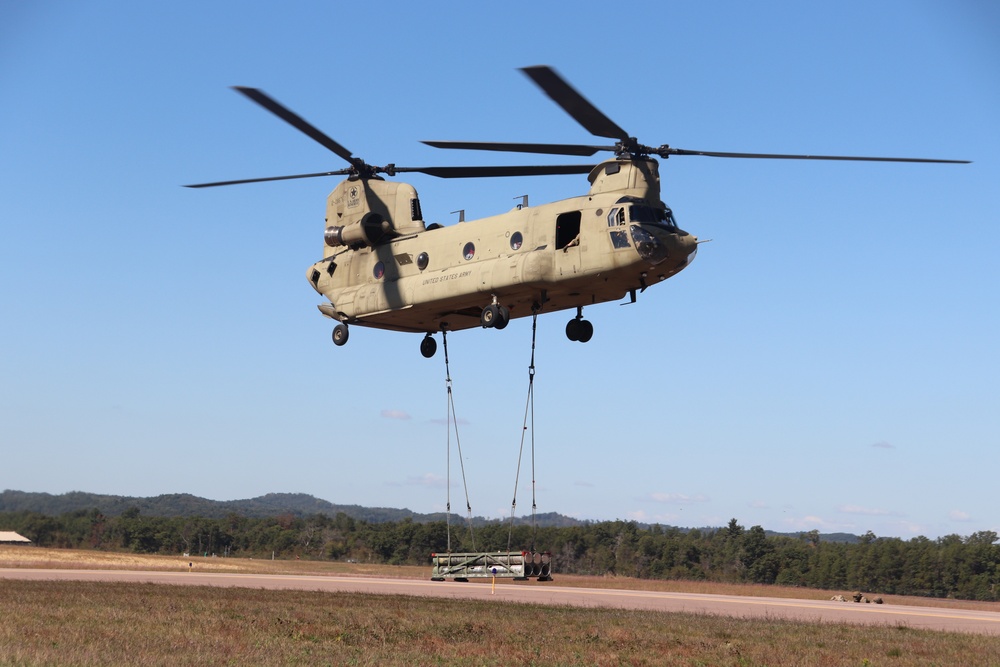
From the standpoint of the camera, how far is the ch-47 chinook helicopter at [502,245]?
2741 cm

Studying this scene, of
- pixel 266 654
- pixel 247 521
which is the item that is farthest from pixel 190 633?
pixel 247 521

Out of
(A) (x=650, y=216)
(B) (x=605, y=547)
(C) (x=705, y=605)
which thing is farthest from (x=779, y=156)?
(B) (x=605, y=547)

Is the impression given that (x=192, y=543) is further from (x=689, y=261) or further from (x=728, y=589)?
(x=689, y=261)

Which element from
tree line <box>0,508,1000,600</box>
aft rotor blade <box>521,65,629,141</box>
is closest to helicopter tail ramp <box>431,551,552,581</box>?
aft rotor blade <box>521,65,629,141</box>

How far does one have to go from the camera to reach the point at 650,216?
27.5 metres

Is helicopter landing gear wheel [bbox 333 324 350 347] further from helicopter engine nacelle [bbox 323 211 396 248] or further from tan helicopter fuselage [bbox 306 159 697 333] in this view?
helicopter engine nacelle [bbox 323 211 396 248]

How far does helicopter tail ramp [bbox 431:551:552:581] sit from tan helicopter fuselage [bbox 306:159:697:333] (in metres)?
6.91

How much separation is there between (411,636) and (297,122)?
15.5 m

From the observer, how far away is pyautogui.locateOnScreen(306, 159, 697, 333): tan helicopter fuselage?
90.4 feet

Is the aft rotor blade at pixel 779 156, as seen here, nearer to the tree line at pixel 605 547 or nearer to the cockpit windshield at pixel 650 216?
the cockpit windshield at pixel 650 216

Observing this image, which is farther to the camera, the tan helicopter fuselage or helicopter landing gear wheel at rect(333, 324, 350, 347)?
helicopter landing gear wheel at rect(333, 324, 350, 347)

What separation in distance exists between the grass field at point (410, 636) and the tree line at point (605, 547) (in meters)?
73.1

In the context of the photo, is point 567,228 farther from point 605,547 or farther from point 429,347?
point 605,547

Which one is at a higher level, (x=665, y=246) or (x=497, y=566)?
(x=665, y=246)
